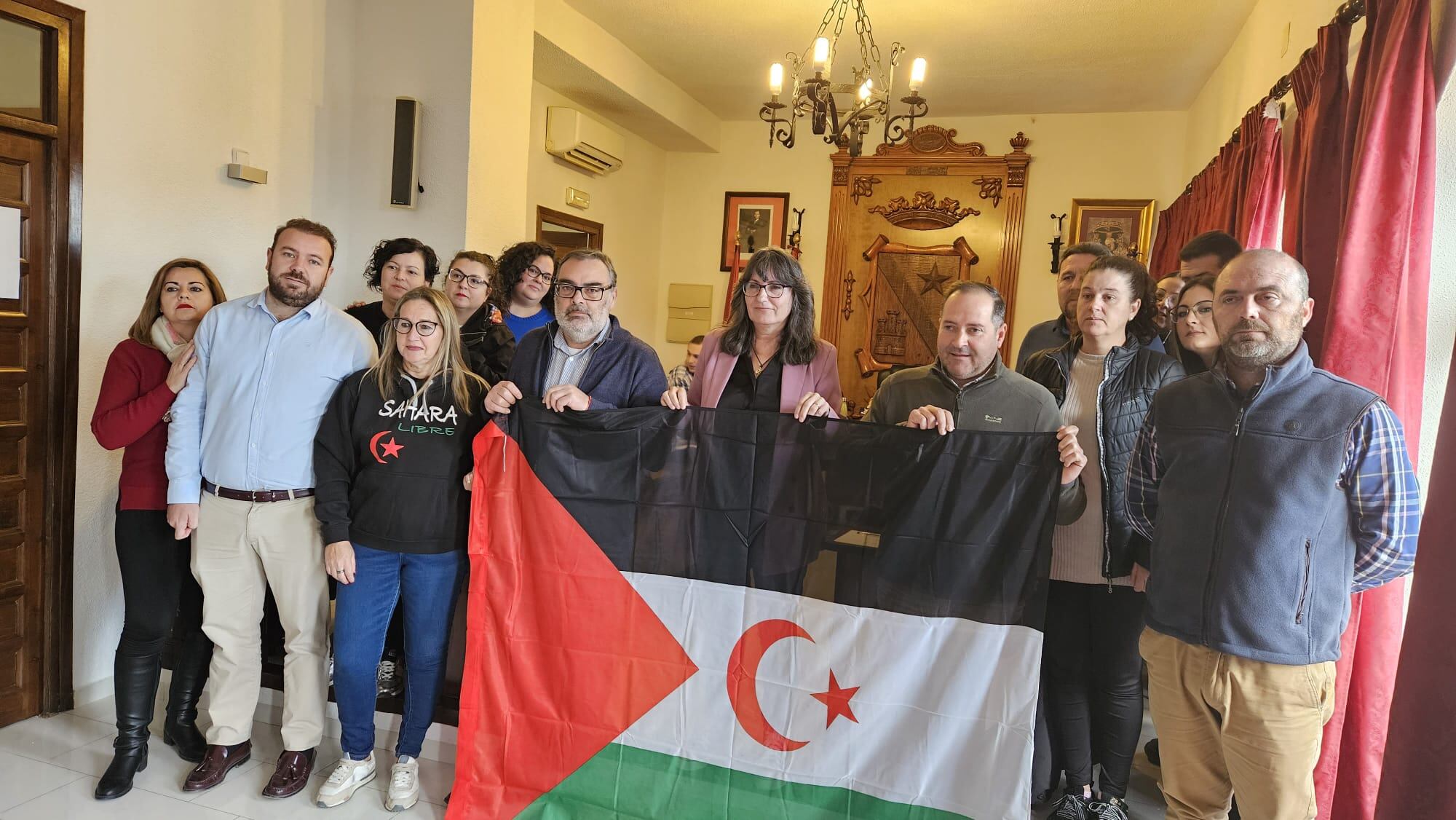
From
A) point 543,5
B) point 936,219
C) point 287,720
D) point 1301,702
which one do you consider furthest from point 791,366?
point 936,219

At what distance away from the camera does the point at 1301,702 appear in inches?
64.7

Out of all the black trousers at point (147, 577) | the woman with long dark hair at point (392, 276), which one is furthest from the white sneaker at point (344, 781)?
the woman with long dark hair at point (392, 276)

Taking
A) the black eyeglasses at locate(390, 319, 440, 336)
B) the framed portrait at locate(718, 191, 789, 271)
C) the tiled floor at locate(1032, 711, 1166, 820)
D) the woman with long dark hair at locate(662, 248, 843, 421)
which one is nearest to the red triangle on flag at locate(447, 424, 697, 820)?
the black eyeglasses at locate(390, 319, 440, 336)

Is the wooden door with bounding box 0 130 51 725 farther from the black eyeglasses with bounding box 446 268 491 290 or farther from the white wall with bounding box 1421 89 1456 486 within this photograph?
the white wall with bounding box 1421 89 1456 486

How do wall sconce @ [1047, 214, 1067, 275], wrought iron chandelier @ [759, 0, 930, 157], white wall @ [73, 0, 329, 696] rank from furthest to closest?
wall sconce @ [1047, 214, 1067, 275]
wrought iron chandelier @ [759, 0, 930, 157]
white wall @ [73, 0, 329, 696]

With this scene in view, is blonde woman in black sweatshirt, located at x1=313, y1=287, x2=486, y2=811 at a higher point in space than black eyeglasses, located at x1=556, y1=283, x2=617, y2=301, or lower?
lower

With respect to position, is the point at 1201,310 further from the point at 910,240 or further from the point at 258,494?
the point at 910,240

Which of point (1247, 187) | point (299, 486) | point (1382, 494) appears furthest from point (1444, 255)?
point (299, 486)

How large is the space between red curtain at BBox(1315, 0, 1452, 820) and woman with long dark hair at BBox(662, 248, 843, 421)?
1.21m

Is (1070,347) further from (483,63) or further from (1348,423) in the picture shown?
(483,63)

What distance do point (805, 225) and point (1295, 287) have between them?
5.43 metres

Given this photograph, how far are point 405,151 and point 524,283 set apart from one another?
1156 millimetres

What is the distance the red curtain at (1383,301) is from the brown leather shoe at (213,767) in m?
2.90

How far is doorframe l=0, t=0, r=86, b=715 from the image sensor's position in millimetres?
2688
